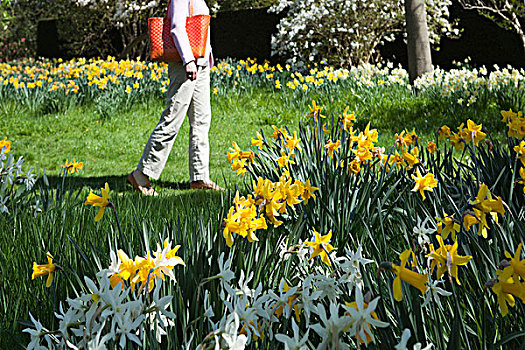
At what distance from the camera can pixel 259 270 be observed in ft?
5.49

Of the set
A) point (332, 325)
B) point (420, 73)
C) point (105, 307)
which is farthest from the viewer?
point (420, 73)

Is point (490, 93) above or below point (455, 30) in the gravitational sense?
below

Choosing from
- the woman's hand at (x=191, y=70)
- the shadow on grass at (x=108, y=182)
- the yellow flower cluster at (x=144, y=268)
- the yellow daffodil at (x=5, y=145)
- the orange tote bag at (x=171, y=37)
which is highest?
the orange tote bag at (x=171, y=37)

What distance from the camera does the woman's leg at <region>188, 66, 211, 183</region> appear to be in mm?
4176

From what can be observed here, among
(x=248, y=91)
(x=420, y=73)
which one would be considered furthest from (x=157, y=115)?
(x=420, y=73)

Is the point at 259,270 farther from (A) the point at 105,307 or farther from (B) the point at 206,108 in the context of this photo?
(B) the point at 206,108

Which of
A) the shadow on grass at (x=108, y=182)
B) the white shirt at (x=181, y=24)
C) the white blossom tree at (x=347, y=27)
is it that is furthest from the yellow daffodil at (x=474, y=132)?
the white blossom tree at (x=347, y=27)

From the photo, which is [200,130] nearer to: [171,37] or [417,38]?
[171,37]

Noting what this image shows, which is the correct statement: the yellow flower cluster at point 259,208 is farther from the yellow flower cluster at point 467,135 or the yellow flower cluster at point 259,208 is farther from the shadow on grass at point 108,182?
the shadow on grass at point 108,182

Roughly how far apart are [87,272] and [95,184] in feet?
9.58

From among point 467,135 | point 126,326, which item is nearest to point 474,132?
point 467,135

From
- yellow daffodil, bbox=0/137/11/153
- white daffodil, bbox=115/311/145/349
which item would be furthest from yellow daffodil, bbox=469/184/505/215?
yellow daffodil, bbox=0/137/11/153

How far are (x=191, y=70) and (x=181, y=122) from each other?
0.40 m

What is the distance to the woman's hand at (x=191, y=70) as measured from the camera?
391cm
